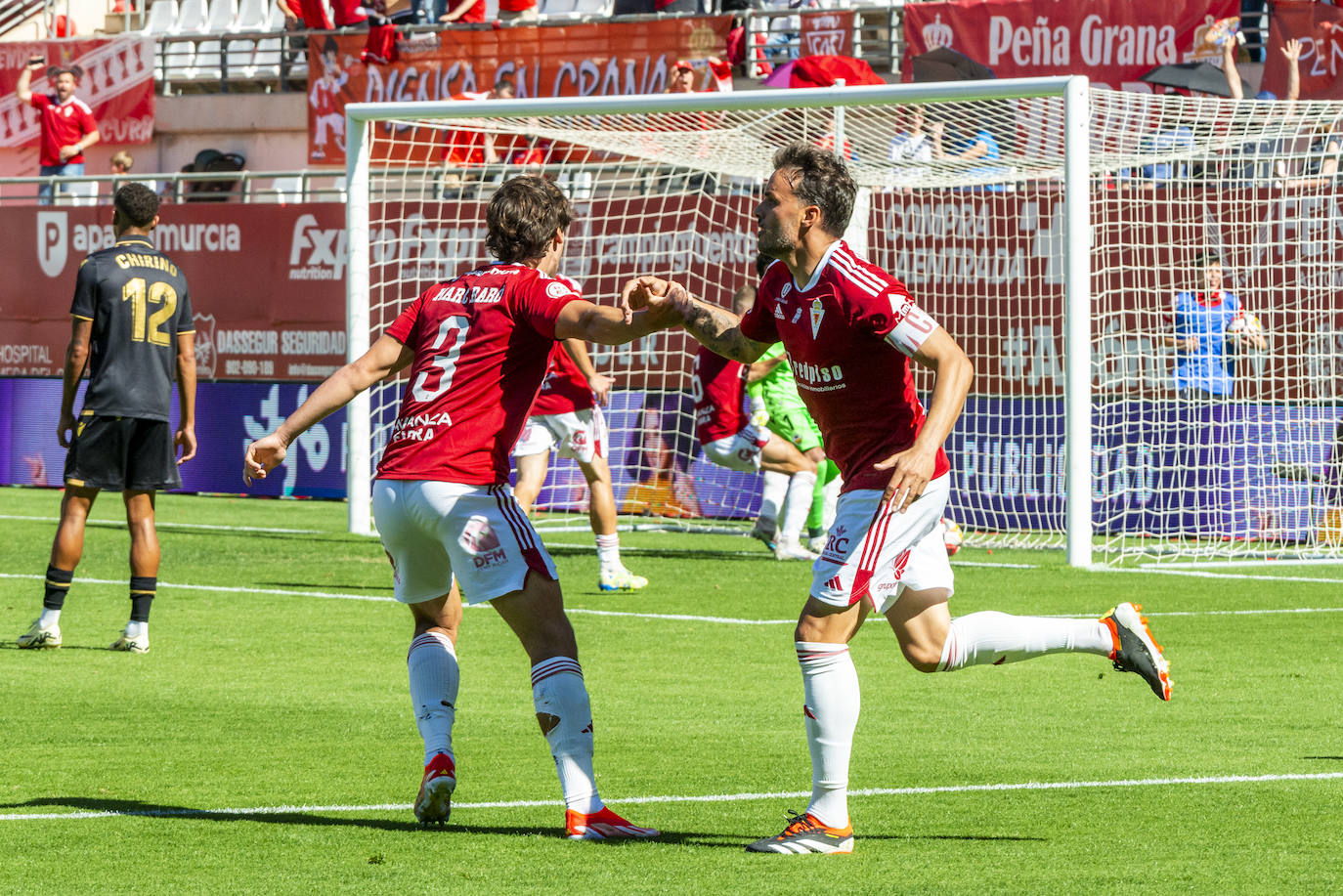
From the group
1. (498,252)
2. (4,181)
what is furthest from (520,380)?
(4,181)

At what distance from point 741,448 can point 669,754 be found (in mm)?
7407

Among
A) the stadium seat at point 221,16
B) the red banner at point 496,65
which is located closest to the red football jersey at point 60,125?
the red banner at point 496,65

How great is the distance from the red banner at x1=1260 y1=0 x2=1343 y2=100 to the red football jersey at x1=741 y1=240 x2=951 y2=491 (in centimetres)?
1291

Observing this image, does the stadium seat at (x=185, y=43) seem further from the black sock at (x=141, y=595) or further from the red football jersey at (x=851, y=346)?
the red football jersey at (x=851, y=346)

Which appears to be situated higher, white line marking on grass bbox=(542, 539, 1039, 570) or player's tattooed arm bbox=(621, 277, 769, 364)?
player's tattooed arm bbox=(621, 277, 769, 364)

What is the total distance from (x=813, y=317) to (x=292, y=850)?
214 cm

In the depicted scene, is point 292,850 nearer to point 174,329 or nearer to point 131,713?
point 131,713

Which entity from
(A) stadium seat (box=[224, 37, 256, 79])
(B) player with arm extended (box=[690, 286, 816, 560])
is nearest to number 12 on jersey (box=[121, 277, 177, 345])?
(B) player with arm extended (box=[690, 286, 816, 560])

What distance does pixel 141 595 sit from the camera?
980cm

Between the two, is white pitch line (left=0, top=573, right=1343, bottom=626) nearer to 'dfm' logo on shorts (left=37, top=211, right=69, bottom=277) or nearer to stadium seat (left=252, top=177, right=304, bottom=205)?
stadium seat (left=252, top=177, right=304, bottom=205)

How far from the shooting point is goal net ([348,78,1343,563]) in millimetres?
15211

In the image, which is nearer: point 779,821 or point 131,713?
point 779,821

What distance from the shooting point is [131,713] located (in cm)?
798

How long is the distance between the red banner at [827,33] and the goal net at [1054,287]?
272cm
